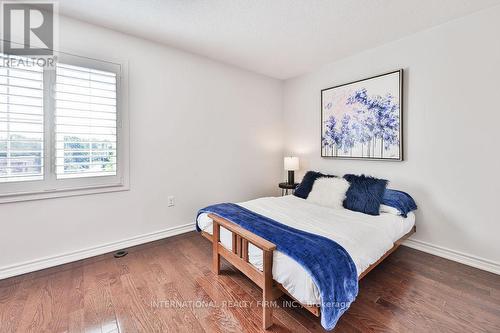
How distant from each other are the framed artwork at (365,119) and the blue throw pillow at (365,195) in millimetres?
515

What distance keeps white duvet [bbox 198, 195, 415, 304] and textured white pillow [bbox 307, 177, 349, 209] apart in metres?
0.10

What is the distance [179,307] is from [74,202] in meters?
1.62

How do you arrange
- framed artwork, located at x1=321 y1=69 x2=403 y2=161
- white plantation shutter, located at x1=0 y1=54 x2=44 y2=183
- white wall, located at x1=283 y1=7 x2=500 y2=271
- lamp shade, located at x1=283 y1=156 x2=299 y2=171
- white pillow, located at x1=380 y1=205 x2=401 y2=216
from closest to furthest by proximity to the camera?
white plantation shutter, located at x1=0 y1=54 x2=44 y2=183 < white wall, located at x1=283 y1=7 x2=500 y2=271 < white pillow, located at x1=380 y1=205 x2=401 y2=216 < framed artwork, located at x1=321 y1=69 x2=403 y2=161 < lamp shade, located at x1=283 y1=156 x2=299 y2=171

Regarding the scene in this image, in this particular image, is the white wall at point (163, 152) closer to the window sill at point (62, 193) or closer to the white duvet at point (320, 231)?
the window sill at point (62, 193)

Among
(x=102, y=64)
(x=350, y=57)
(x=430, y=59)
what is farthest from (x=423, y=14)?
(x=102, y=64)

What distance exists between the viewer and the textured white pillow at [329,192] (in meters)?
2.57

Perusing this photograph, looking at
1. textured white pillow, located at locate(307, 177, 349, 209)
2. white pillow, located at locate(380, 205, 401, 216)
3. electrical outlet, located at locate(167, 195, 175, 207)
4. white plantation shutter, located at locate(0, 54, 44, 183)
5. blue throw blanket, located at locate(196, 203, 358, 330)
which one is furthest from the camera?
electrical outlet, located at locate(167, 195, 175, 207)

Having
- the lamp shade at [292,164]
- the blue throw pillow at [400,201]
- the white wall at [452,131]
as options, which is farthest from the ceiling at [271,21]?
the blue throw pillow at [400,201]

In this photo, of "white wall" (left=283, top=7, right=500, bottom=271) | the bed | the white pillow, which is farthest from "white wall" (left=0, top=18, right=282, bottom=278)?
the white pillow

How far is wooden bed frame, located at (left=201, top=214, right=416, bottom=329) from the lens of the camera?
4.78 feet

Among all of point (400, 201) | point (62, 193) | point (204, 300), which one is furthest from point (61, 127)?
point (400, 201)

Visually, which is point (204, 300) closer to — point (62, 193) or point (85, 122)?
point (62, 193)

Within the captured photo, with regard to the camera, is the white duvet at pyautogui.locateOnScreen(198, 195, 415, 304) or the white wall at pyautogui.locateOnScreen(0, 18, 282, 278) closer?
the white duvet at pyautogui.locateOnScreen(198, 195, 415, 304)

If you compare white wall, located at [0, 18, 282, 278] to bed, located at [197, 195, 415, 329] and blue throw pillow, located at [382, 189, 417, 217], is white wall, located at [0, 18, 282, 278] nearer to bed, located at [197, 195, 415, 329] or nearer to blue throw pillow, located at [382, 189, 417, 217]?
bed, located at [197, 195, 415, 329]
